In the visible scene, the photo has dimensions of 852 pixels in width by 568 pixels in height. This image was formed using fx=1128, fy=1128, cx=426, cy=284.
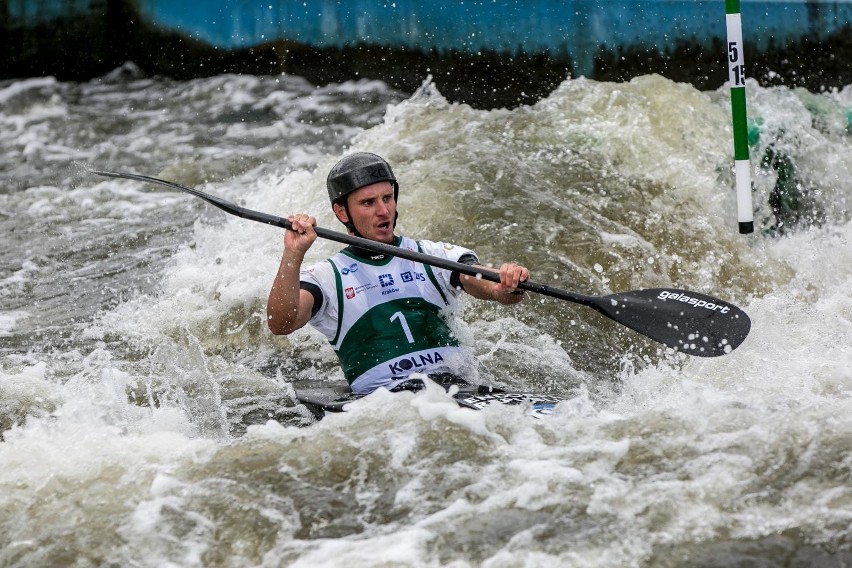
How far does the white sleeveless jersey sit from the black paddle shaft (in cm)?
22

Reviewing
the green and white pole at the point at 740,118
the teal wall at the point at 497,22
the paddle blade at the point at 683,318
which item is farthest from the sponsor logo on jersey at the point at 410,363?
the teal wall at the point at 497,22

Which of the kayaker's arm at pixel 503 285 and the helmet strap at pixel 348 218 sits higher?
the helmet strap at pixel 348 218

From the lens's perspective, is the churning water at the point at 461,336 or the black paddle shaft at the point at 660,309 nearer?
the churning water at the point at 461,336

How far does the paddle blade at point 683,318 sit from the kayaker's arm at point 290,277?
4.26 feet

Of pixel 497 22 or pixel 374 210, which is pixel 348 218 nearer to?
pixel 374 210

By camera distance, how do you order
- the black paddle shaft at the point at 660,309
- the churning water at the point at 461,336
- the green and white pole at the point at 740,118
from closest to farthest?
the churning water at the point at 461,336 → the black paddle shaft at the point at 660,309 → the green and white pole at the point at 740,118

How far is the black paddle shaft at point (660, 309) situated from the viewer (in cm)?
454

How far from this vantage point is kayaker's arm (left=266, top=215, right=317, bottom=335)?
14.4 ft

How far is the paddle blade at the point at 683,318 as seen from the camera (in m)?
4.58

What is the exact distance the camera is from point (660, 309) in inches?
188

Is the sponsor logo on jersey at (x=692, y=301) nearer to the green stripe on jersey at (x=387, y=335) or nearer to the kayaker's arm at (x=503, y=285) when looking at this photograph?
the kayaker's arm at (x=503, y=285)

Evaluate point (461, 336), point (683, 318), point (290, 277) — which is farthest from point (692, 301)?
point (290, 277)

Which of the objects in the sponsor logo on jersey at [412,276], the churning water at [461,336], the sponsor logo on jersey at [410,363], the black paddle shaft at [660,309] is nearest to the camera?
the churning water at [461,336]

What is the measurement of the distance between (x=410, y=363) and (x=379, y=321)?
220 mm
